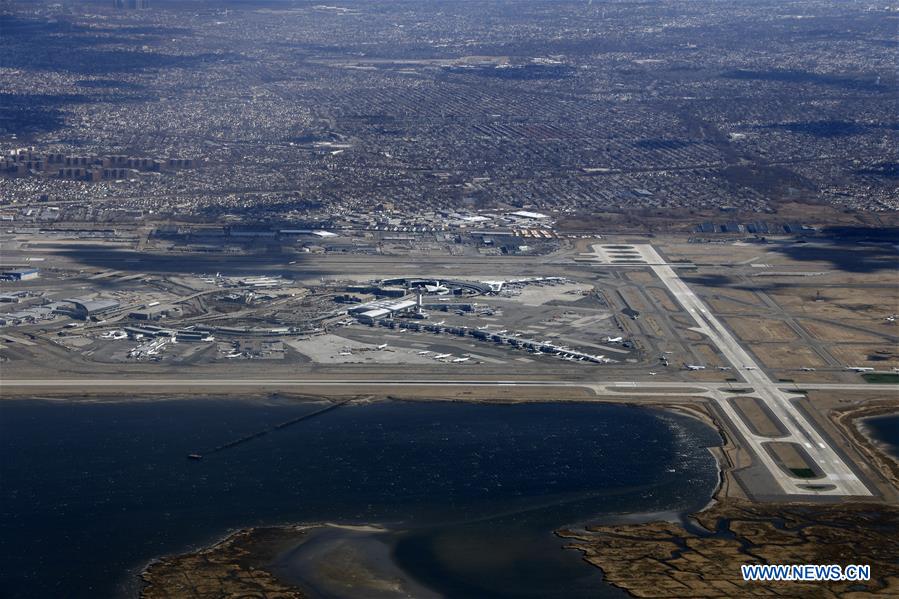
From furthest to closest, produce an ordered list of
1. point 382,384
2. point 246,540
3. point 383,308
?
1. point 383,308
2. point 382,384
3. point 246,540

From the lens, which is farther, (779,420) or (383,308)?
(383,308)

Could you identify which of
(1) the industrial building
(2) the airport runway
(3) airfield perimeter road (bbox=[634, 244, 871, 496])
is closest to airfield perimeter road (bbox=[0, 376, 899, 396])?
(2) the airport runway

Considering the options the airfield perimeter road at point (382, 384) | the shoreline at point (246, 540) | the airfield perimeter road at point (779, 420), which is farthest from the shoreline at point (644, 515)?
the airfield perimeter road at point (382, 384)

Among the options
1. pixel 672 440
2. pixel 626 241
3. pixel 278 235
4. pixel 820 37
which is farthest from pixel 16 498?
pixel 820 37

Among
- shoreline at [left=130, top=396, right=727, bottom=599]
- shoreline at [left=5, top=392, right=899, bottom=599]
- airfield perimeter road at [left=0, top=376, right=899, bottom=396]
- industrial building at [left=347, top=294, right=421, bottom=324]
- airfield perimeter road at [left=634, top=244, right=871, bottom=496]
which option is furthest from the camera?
industrial building at [left=347, top=294, right=421, bottom=324]

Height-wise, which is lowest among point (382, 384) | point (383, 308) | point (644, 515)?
point (644, 515)

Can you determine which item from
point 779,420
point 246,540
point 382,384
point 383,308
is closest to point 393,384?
point 382,384

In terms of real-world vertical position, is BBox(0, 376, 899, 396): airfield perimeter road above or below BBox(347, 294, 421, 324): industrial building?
below

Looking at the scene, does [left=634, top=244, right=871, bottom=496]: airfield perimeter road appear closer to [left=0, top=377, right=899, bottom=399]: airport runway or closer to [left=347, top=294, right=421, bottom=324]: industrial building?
[left=0, top=377, right=899, bottom=399]: airport runway

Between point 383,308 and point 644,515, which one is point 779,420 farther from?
point 383,308
